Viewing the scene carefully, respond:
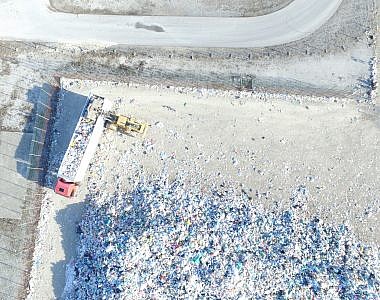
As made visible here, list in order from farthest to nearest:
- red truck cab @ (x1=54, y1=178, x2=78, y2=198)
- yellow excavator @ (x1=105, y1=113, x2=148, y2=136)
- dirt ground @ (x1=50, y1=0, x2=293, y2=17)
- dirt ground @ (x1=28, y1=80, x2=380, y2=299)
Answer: dirt ground @ (x1=50, y1=0, x2=293, y2=17) → yellow excavator @ (x1=105, y1=113, x2=148, y2=136) → dirt ground @ (x1=28, y1=80, x2=380, y2=299) → red truck cab @ (x1=54, y1=178, x2=78, y2=198)

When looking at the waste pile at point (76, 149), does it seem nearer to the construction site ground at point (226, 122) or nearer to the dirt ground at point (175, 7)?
the construction site ground at point (226, 122)

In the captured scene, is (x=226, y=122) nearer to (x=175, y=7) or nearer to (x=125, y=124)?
(x=125, y=124)

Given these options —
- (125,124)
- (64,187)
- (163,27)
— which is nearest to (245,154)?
(125,124)

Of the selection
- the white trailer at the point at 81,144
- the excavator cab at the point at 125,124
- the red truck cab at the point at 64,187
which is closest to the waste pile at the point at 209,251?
the red truck cab at the point at 64,187

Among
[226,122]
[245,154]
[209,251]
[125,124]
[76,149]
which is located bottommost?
[209,251]

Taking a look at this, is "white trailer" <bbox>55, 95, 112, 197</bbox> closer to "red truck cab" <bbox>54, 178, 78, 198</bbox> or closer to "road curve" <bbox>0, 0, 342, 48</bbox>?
"red truck cab" <bbox>54, 178, 78, 198</bbox>

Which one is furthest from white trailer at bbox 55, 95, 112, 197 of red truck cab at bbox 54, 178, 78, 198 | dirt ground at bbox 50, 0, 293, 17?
dirt ground at bbox 50, 0, 293, 17
